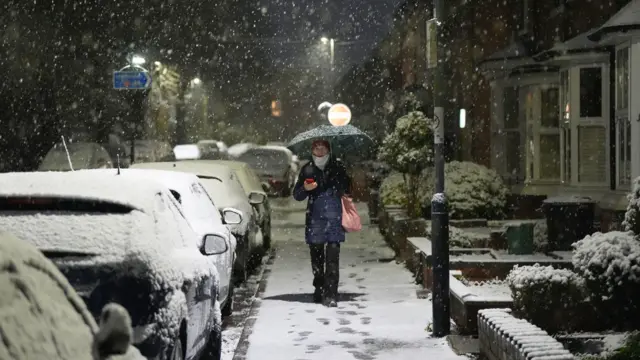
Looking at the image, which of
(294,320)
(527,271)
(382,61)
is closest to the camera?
(527,271)

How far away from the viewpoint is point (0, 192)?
649cm

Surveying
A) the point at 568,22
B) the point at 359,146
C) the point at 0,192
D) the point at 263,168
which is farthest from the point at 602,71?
the point at 263,168

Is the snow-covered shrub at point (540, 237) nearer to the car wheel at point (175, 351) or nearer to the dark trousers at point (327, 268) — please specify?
the dark trousers at point (327, 268)

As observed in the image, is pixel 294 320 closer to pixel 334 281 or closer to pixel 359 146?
pixel 334 281

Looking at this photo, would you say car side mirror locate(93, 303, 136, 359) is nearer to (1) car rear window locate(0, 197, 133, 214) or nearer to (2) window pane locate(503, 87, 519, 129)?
(1) car rear window locate(0, 197, 133, 214)

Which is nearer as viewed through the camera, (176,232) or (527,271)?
(176,232)

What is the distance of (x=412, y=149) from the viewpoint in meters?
19.8

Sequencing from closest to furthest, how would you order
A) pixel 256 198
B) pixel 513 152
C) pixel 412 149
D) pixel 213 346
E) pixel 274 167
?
pixel 213 346 < pixel 256 198 < pixel 412 149 < pixel 513 152 < pixel 274 167

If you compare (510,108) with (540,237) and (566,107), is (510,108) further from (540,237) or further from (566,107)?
(540,237)

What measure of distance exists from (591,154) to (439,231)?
33.5 ft

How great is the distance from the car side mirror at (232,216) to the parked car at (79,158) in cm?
1408

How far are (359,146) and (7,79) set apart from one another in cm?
2535

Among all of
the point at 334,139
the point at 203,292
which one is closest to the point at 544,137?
the point at 334,139

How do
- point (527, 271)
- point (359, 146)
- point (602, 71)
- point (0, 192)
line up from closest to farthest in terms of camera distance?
point (0, 192)
point (527, 271)
point (359, 146)
point (602, 71)
